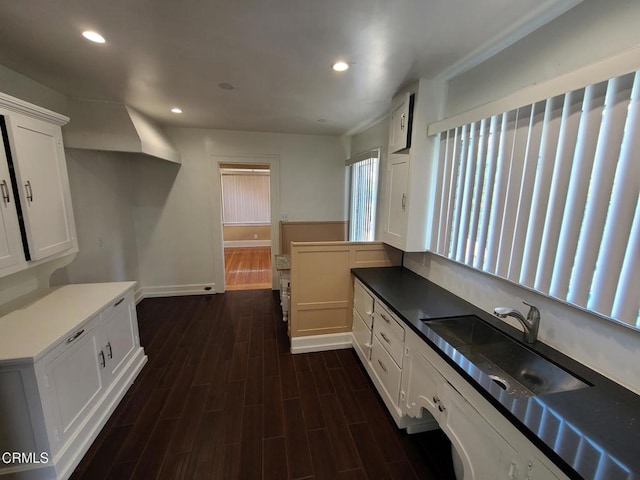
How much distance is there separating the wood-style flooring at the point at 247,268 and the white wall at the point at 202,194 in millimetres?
650

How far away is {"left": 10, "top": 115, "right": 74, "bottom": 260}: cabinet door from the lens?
63.5 inches

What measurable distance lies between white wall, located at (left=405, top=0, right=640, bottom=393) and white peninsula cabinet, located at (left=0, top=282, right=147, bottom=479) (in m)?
2.63

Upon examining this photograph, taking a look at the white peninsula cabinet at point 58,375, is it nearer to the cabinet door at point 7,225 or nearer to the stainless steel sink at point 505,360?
the cabinet door at point 7,225

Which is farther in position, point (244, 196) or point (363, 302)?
point (244, 196)

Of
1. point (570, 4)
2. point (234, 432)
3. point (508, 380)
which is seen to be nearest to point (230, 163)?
point (234, 432)

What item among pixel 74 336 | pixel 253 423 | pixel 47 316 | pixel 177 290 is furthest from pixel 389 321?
pixel 177 290

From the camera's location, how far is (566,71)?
125 centimetres

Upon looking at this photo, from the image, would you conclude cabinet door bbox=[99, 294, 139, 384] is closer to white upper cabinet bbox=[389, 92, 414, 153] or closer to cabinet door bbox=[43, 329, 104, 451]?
cabinet door bbox=[43, 329, 104, 451]

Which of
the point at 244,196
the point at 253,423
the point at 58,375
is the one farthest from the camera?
the point at 244,196

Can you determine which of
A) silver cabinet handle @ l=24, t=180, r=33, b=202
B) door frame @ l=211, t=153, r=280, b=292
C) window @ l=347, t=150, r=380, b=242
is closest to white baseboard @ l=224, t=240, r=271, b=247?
door frame @ l=211, t=153, r=280, b=292

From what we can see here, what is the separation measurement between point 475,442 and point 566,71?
1.76 m

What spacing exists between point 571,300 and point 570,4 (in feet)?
4.46

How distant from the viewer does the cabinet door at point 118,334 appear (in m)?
1.95

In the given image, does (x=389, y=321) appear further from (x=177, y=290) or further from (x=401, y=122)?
(x=177, y=290)
